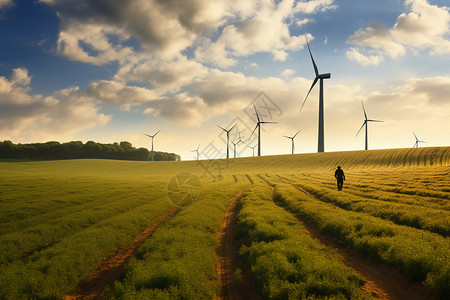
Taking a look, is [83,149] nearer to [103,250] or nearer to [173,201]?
[173,201]

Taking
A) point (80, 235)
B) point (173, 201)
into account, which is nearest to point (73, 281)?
point (80, 235)

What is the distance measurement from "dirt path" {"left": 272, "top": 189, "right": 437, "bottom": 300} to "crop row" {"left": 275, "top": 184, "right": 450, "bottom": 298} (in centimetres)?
27

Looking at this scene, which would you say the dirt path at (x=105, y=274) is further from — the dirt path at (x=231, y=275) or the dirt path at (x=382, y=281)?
the dirt path at (x=382, y=281)

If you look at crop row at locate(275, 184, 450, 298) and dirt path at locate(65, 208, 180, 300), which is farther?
dirt path at locate(65, 208, 180, 300)

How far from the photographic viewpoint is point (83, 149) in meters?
178

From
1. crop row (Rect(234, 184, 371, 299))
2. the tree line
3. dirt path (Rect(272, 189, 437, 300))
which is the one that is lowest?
dirt path (Rect(272, 189, 437, 300))

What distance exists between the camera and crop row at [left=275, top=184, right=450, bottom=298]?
8123 millimetres

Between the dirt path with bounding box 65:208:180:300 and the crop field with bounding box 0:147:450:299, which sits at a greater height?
the crop field with bounding box 0:147:450:299

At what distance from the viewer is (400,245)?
34.4ft

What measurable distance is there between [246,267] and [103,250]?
7381 millimetres

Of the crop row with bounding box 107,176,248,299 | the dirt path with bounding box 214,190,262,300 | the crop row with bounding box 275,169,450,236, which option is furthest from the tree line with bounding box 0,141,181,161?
the dirt path with bounding box 214,190,262,300

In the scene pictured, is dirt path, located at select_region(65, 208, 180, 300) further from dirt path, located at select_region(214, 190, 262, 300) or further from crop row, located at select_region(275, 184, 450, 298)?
crop row, located at select_region(275, 184, 450, 298)

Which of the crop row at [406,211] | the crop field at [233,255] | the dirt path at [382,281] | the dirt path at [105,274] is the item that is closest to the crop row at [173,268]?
the crop field at [233,255]

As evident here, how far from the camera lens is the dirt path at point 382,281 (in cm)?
789
